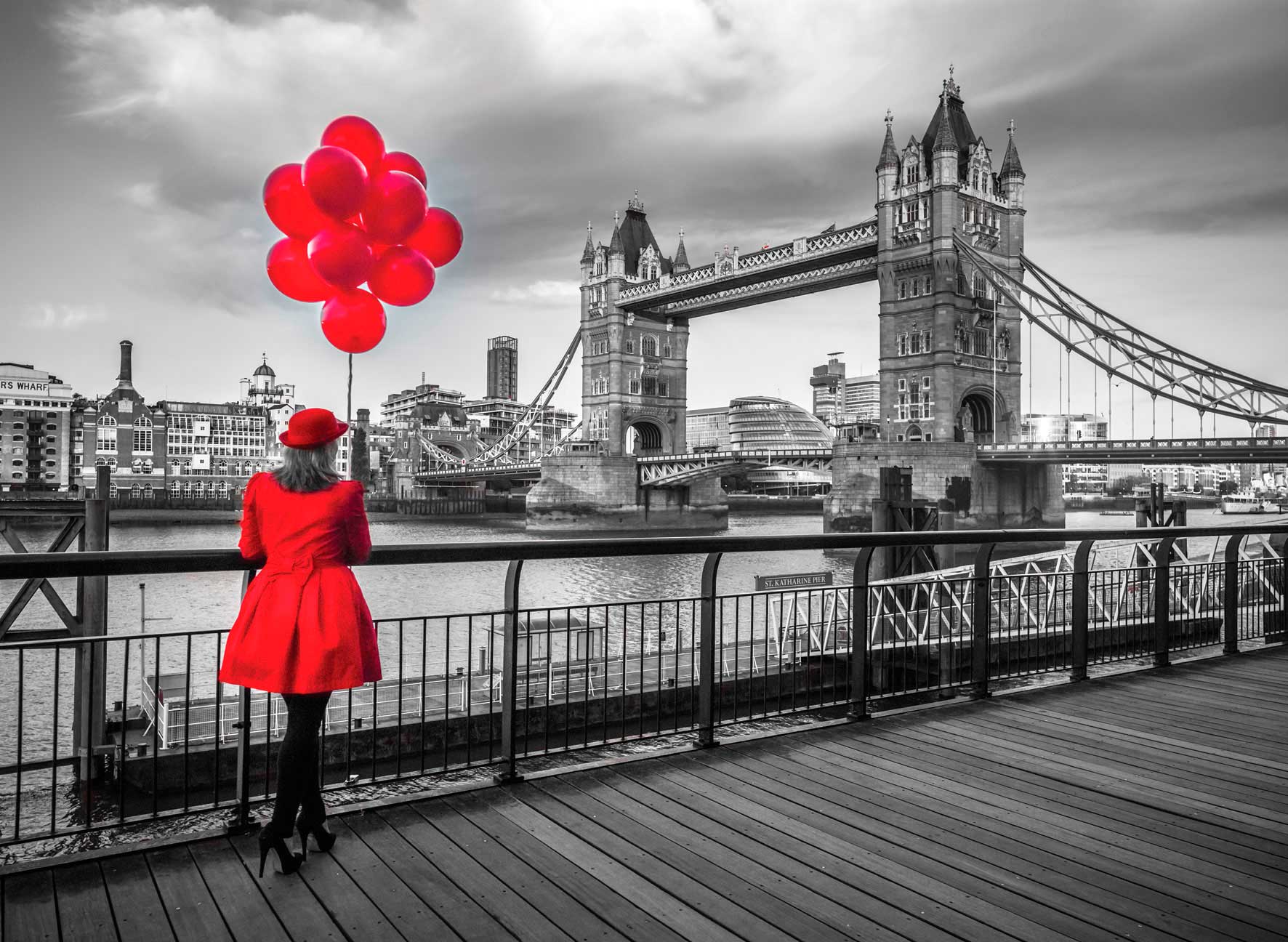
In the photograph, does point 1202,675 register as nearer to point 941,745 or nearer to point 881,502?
point 941,745

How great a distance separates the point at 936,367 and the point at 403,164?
4428cm

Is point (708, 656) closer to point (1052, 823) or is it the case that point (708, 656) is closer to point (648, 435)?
point (1052, 823)

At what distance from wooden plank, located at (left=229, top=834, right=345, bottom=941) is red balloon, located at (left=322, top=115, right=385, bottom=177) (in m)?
2.84

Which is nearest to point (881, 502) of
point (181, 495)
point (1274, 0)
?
point (1274, 0)

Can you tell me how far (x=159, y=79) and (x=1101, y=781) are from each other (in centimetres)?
3139

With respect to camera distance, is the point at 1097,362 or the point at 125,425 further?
the point at 125,425

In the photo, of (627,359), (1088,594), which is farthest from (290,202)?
(627,359)

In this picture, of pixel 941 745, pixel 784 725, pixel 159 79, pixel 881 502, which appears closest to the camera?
pixel 941 745

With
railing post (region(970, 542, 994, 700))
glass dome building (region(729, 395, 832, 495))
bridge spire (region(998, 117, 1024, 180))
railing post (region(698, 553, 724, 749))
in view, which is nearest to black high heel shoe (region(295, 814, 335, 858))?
railing post (region(698, 553, 724, 749))

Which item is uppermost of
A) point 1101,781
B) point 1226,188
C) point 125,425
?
point 1226,188

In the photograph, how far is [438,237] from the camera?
14.5 feet

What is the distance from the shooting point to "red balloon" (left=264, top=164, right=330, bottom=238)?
154 inches

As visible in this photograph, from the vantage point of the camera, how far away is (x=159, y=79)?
2748 centimetres

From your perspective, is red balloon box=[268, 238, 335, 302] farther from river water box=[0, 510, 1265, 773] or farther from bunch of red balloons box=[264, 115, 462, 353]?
river water box=[0, 510, 1265, 773]
